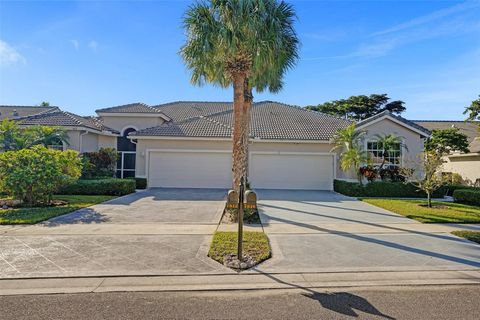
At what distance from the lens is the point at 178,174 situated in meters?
19.2

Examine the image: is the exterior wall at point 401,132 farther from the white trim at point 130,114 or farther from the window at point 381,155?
the white trim at point 130,114

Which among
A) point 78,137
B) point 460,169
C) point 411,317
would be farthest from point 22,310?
point 460,169

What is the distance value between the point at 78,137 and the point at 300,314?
1878cm

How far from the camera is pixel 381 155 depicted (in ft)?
Answer: 58.5

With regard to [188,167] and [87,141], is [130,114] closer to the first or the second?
[87,141]

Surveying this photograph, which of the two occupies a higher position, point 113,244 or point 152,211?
point 152,211

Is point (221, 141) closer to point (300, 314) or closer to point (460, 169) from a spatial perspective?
point (300, 314)

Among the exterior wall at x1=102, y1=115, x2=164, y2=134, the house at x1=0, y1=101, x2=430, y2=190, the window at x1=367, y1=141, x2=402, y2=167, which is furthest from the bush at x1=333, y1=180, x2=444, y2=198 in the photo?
the exterior wall at x1=102, y1=115, x2=164, y2=134

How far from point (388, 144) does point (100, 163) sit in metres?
17.0

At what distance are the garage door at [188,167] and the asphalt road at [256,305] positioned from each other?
48.0 feet

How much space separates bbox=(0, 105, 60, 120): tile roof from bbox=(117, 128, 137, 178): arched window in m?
8.03

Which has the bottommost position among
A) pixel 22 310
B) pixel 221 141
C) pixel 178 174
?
pixel 22 310

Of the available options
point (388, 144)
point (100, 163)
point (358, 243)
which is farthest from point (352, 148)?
point (100, 163)

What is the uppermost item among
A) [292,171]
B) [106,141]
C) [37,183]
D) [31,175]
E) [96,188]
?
[106,141]
